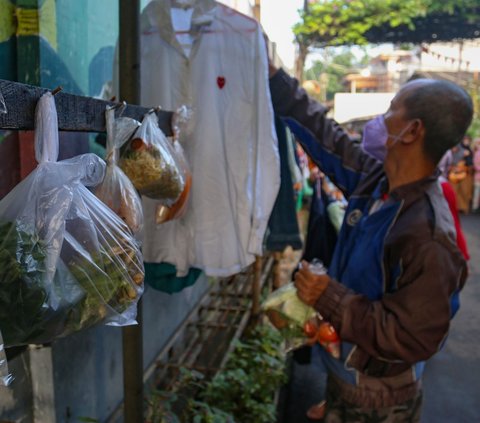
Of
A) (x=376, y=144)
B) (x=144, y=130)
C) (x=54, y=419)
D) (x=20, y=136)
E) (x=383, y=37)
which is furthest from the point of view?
(x=383, y=37)

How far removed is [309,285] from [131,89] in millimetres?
1025

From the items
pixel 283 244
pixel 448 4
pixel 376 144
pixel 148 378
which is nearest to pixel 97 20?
pixel 283 244

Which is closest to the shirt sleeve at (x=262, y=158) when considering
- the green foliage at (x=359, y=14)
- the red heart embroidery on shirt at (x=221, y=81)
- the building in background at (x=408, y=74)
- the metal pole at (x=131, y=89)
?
the red heart embroidery on shirt at (x=221, y=81)

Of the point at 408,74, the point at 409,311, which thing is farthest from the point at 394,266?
the point at 408,74

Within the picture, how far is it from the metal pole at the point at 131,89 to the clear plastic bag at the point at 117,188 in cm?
20

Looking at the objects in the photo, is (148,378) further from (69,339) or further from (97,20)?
(97,20)

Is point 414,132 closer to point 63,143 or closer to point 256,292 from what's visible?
point 63,143

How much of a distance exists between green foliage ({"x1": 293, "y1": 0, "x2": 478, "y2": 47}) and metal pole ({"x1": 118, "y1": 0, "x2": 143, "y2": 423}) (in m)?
7.61

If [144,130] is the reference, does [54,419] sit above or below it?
below

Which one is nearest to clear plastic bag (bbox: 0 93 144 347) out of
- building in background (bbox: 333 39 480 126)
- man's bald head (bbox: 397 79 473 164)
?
man's bald head (bbox: 397 79 473 164)

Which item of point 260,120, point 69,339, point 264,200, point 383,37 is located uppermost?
point 383,37

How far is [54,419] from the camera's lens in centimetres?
180

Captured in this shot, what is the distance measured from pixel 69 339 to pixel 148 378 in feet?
3.24

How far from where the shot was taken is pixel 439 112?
6.02 feet
